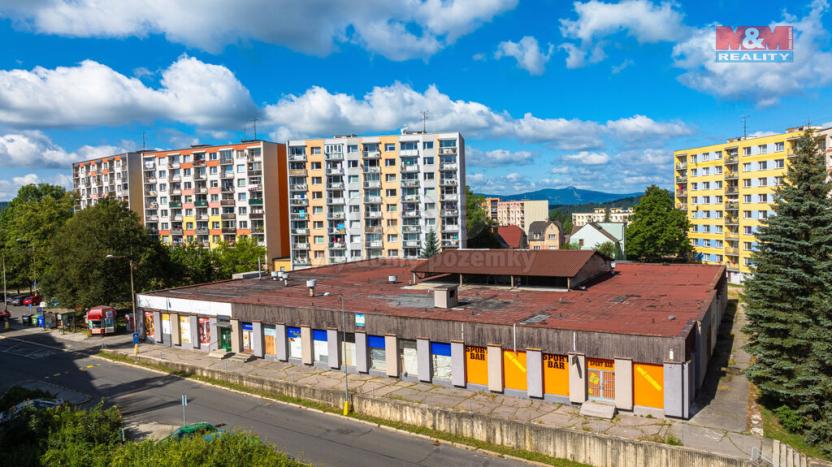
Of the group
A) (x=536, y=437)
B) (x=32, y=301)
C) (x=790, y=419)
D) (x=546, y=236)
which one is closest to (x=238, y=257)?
(x=32, y=301)

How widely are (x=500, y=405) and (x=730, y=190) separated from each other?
62.8 metres

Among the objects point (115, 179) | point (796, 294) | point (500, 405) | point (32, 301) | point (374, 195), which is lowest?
point (32, 301)

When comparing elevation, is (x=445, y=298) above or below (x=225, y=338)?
above

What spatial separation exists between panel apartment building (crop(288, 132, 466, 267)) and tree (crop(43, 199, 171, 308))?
2948 cm

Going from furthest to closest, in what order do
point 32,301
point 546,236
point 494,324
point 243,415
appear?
point 546,236 < point 32,301 < point 494,324 < point 243,415

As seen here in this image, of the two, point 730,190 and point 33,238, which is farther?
point 730,190

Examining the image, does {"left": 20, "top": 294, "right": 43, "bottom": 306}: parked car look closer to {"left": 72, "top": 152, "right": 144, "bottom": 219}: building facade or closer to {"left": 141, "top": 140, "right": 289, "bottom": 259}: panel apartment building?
{"left": 141, "top": 140, "right": 289, "bottom": 259}: panel apartment building

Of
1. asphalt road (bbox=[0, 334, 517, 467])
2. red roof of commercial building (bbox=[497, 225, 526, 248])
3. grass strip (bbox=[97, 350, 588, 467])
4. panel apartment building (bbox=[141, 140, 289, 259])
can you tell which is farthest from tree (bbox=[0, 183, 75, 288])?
red roof of commercial building (bbox=[497, 225, 526, 248])

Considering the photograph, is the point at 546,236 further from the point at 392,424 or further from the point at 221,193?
the point at 392,424

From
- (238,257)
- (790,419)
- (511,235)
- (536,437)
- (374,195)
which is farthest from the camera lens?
(511,235)

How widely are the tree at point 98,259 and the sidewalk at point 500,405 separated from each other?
17.6 metres

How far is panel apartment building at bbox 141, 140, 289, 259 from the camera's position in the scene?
83.7 meters

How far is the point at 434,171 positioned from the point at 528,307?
152ft

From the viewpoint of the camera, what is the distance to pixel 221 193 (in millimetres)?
85938
